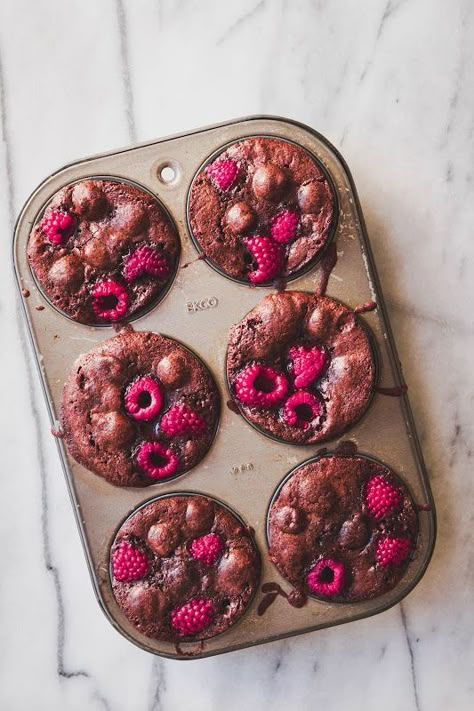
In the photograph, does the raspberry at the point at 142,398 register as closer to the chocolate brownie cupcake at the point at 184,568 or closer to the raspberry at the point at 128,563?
the chocolate brownie cupcake at the point at 184,568

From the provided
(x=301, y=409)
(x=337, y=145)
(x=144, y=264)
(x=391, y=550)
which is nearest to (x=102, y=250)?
(x=144, y=264)

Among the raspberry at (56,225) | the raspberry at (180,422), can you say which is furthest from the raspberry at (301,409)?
the raspberry at (56,225)

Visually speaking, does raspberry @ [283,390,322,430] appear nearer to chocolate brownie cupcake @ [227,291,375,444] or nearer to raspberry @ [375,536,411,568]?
chocolate brownie cupcake @ [227,291,375,444]

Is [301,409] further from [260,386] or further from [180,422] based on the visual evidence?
[180,422]

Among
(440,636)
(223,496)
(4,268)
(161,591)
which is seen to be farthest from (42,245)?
(440,636)

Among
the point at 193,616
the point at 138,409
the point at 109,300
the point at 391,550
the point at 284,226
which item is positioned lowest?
the point at 193,616

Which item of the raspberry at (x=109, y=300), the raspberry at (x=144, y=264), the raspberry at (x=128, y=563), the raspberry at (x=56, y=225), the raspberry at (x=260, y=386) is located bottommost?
the raspberry at (x=128, y=563)

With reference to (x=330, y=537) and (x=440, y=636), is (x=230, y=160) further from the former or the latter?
(x=440, y=636)
